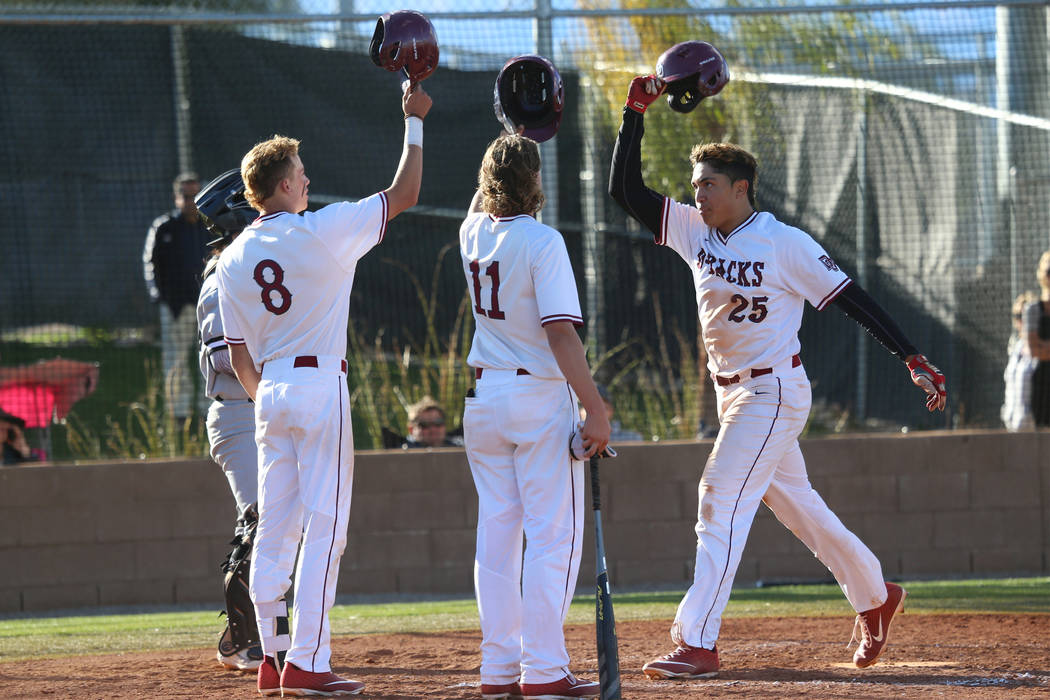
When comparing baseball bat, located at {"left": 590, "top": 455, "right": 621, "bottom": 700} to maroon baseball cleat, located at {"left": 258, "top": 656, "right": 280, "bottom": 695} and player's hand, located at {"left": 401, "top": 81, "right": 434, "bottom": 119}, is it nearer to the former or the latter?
maroon baseball cleat, located at {"left": 258, "top": 656, "right": 280, "bottom": 695}

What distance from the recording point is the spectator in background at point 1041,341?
8727mm

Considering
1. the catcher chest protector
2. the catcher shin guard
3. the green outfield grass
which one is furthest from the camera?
the green outfield grass

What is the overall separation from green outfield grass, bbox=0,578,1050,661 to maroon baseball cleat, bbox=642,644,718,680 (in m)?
1.90

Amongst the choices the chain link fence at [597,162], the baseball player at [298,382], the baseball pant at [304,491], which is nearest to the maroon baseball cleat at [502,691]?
the baseball player at [298,382]

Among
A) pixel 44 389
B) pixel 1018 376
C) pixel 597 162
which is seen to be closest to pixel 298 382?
pixel 44 389

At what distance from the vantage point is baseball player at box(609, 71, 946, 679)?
502 centimetres

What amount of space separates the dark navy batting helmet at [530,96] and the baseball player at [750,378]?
33cm

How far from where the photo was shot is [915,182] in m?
9.02

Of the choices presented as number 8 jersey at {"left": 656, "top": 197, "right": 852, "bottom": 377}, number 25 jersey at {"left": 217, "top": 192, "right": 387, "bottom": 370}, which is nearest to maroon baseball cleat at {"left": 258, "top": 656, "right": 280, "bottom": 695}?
number 25 jersey at {"left": 217, "top": 192, "right": 387, "bottom": 370}

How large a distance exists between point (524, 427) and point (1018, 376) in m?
5.69

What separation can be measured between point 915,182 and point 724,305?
4490mm

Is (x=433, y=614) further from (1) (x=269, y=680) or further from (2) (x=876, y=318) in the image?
(2) (x=876, y=318)

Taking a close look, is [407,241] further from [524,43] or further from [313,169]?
[524,43]

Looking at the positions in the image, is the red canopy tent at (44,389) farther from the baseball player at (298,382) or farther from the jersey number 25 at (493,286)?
the jersey number 25 at (493,286)
